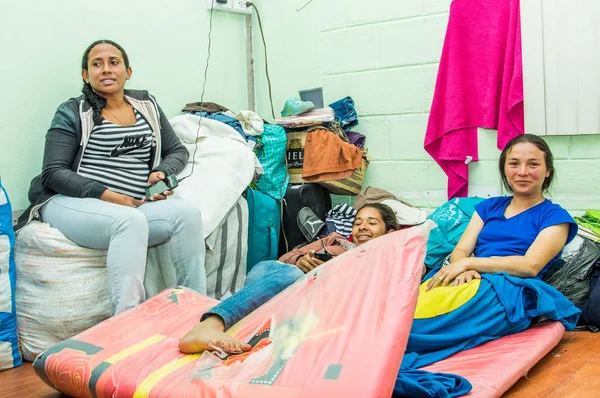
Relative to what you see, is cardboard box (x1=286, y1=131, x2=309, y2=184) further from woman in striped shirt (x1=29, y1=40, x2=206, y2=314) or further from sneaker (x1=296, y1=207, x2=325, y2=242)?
woman in striped shirt (x1=29, y1=40, x2=206, y2=314)

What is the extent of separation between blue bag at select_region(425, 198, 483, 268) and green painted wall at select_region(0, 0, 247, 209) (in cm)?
144

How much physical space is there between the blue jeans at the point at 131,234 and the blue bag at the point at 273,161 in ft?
2.44

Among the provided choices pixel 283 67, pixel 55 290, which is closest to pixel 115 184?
pixel 55 290

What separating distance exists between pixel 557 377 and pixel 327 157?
1631 mm

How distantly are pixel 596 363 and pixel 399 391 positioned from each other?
81 centimetres

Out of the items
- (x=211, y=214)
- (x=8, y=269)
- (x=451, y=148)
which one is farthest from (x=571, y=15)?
(x=8, y=269)

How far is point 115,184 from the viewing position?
2750mm

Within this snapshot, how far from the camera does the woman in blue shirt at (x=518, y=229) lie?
2.38m

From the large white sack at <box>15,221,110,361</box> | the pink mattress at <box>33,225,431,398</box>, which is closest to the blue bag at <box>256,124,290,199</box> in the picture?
the large white sack at <box>15,221,110,361</box>

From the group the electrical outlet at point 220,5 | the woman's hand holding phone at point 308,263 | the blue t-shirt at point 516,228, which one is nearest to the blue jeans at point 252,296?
the woman's hand holding phone at point 308,263

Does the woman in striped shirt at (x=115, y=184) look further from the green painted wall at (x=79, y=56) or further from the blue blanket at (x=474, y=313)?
the blue blanket at (x=474, y=313)

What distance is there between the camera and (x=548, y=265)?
2.54 m

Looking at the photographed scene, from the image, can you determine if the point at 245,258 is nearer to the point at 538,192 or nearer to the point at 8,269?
the point at 8,269

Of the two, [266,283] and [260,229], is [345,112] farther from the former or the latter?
[266,283]
